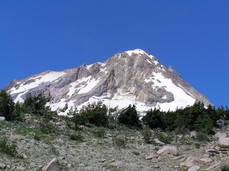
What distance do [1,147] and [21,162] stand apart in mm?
2013

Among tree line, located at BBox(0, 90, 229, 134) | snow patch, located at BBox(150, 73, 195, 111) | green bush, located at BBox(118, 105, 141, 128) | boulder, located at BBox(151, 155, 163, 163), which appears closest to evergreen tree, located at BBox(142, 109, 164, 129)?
tree line, located at BBox(0, 90, 229, 134)

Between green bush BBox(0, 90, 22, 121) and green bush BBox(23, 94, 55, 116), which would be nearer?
green bush BBox(0, 90, 22, 121)

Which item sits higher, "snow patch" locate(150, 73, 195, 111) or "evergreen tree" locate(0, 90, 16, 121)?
"snow patch" locate(150, 73, 195, 111)

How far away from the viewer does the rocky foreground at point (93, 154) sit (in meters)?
14.4

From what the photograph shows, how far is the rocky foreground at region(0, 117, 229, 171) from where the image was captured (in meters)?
14.4

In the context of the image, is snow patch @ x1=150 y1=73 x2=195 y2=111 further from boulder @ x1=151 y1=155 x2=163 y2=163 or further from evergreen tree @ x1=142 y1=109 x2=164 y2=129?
boulder @ x1=151 y1=155 x2=163 y2=163

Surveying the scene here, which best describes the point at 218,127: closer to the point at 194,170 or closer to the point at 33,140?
the point at 194,170

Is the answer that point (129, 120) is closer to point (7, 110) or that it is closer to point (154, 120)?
point (154, 120)

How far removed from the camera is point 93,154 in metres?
18.3

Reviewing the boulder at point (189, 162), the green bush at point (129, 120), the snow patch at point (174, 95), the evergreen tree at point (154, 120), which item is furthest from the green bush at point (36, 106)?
the snow patch at point (174, 95)

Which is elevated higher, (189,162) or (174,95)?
(174,95)


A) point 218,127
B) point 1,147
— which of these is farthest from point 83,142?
point 218,127

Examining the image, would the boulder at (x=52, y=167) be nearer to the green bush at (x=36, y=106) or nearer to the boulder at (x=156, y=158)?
the boulder at (x=156, y=158)

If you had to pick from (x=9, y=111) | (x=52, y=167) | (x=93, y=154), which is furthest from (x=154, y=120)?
(x=52, y=167)
